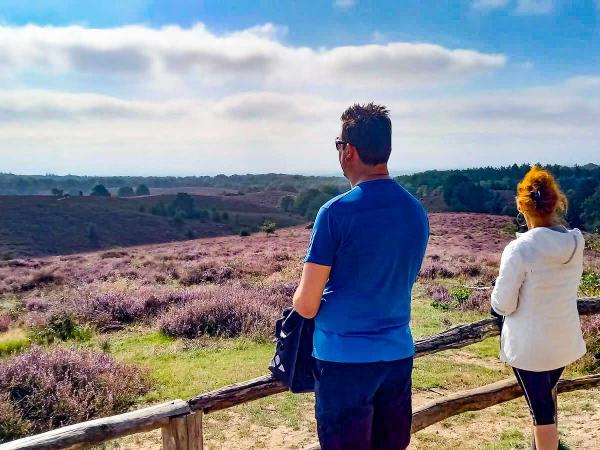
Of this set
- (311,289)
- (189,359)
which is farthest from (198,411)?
(189,359)

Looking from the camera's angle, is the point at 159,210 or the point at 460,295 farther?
the point at 159,210

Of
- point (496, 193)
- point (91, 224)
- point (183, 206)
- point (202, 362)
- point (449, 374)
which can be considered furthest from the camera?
point (183, 206)

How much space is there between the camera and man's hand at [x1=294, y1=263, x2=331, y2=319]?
2293 mm

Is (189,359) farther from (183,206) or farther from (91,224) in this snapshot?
(183,206)

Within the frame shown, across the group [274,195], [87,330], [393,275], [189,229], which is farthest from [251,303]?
[274,195]

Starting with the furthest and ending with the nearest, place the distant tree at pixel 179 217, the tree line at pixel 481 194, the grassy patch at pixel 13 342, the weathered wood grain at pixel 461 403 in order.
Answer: the distant tree at pixel 179 217
the tree line at pixel 481 194
the grassy patch at pixel 13 342
the weathered wood grain at pixel 461 403

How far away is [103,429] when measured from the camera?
3064 mm

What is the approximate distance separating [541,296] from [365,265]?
139 cm

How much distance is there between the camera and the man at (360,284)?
2.29 meters

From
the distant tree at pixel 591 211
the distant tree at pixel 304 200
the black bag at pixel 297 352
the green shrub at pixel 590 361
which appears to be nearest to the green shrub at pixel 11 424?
the black bag at pixel 297 352

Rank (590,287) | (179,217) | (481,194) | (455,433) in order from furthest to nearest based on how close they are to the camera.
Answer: (481,194) < (179,217) < (590,287) < (455,433)

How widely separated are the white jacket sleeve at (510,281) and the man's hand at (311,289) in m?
1.29

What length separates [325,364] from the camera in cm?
240

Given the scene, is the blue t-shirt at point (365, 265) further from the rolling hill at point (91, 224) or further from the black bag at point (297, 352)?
the rolling hill at point (91, 224)
